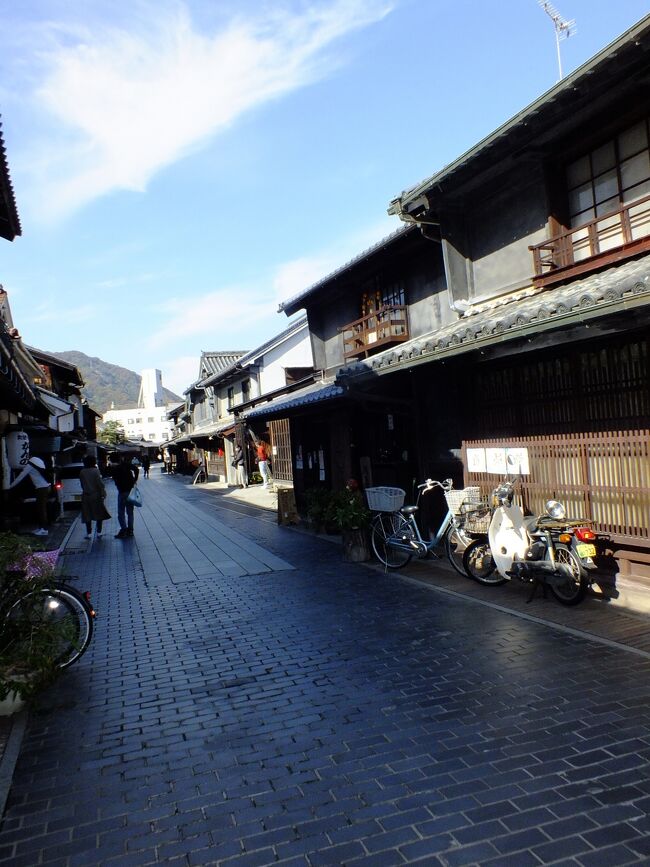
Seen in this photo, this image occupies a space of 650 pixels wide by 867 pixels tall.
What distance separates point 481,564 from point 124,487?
33.4 ft

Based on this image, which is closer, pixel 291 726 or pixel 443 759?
pixel 443 759

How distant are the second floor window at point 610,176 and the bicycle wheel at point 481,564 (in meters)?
4.93

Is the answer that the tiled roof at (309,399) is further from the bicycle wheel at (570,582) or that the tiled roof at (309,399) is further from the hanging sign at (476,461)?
the bicycle wheel at (570,582)

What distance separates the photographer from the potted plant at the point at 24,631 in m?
5.07

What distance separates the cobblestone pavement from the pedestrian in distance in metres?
9.65

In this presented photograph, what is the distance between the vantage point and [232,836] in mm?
3332

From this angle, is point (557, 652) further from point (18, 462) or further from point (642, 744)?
point (18, 462)

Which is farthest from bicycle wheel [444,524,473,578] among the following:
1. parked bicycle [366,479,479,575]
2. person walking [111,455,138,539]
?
→ person walking [111,455,138,539]

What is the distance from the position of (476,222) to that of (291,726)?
29.9 ft

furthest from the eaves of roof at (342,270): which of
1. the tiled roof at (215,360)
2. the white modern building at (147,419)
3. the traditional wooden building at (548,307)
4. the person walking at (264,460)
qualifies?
the white modern building at (147,419)

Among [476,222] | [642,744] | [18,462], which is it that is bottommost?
[642,744]

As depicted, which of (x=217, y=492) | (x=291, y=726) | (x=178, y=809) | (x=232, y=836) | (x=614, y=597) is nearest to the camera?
(x=232, y=836)

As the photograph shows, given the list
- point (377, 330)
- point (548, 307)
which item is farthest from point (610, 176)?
point (377, 330)

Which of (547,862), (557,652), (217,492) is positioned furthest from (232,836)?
(217,492)
